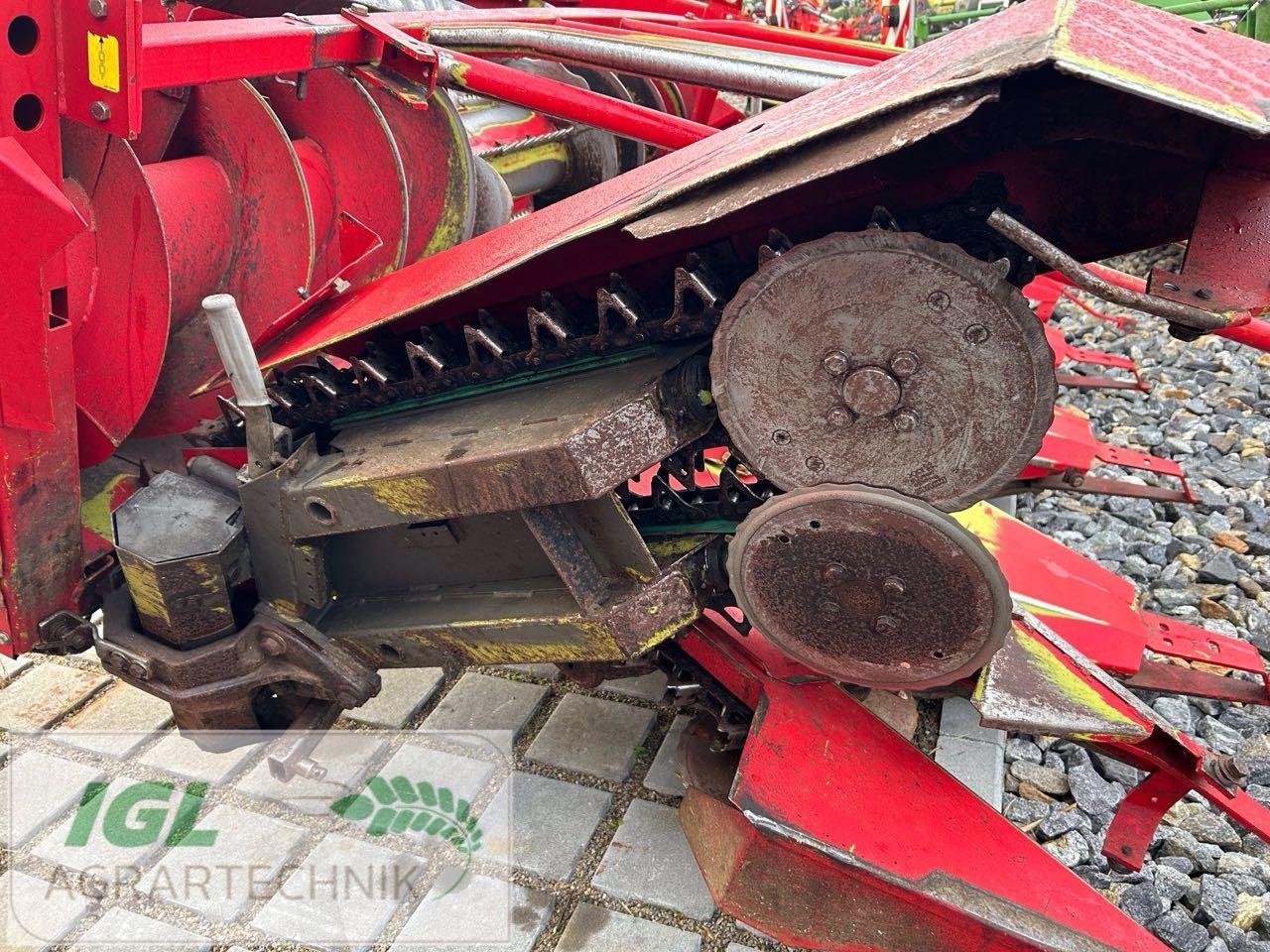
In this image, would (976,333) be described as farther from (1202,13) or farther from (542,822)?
(1202,13)

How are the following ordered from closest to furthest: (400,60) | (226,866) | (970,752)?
(226,866), (400,60), (970,752)

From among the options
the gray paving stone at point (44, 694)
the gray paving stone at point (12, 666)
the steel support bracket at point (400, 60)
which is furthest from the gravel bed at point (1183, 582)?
the gray paving stone at point (12, 666)

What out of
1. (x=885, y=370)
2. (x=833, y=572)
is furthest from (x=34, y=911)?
(x=885, y=370)

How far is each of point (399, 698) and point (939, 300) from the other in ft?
7.40

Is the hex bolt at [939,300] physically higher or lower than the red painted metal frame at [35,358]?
higher

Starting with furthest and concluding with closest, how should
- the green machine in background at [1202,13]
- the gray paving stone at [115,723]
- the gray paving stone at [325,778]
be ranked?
the green machine in background at [1202,13] → the gray paving stone at [115,723] → the gray paving stone at [325,778]

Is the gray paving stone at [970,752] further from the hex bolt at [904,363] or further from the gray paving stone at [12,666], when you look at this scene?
the gray paving stone at [12,666]

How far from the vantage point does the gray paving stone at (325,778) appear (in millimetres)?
2883

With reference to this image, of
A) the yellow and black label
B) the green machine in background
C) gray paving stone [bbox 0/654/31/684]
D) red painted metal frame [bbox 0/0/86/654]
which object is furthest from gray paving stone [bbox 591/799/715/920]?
the green machine in background

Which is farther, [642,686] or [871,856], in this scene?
[642,686]

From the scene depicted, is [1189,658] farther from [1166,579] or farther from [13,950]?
[13,950]

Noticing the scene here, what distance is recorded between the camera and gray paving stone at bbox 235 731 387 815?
113 inches

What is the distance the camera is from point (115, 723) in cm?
322

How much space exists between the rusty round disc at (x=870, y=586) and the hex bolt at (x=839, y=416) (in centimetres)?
11
